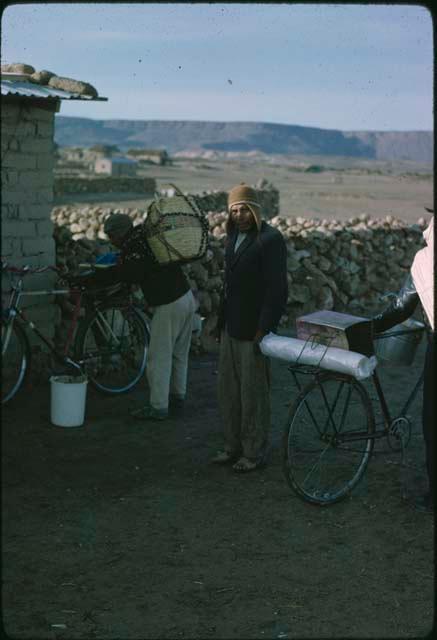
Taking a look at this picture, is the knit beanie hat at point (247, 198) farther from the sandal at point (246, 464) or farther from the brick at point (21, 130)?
the brick at point (21, 130)

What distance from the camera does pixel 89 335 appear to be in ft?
25.2

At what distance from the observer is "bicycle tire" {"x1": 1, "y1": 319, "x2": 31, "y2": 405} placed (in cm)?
649

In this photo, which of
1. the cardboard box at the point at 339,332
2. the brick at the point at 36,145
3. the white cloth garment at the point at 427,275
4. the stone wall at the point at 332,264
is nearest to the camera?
the white cloth garment at the point at 427,275

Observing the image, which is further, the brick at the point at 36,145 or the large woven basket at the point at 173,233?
the brick at the point at 36,145

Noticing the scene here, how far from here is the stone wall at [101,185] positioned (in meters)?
32.9

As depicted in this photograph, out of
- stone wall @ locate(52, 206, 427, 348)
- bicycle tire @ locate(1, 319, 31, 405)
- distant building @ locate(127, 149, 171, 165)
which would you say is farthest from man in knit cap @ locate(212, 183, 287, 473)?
distant building @ locate(127, 149, 171, 165)

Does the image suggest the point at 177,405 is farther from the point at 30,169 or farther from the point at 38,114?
the point at 38,114

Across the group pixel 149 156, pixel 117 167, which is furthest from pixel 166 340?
pixel 149 156

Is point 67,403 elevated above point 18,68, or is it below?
below

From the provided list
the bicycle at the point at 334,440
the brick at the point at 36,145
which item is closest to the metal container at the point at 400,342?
the bicycle at the point at 334,440

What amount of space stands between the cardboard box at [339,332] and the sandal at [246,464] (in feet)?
3.53

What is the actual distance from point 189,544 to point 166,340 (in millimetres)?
2211

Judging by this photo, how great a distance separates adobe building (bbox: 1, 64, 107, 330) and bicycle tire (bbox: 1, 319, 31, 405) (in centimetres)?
47

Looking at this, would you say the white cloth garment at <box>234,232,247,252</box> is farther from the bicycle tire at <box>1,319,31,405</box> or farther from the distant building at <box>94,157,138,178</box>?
the distant building at <box>94,157,138,178</box>
